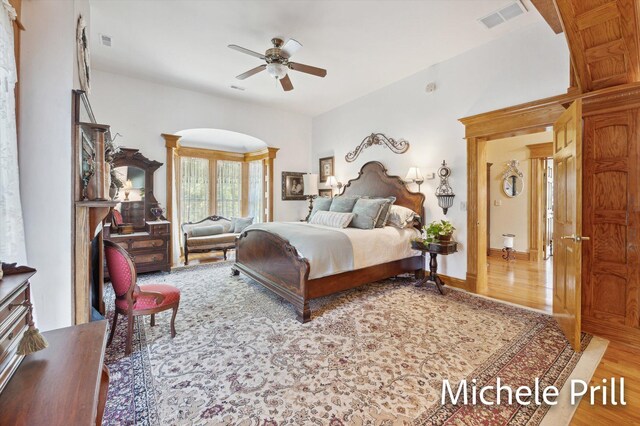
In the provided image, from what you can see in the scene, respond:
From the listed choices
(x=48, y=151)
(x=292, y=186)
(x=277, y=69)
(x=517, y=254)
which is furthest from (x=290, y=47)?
(x=517, y=254)

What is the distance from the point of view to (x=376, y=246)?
3.55m

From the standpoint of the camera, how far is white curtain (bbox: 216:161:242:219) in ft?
24.0

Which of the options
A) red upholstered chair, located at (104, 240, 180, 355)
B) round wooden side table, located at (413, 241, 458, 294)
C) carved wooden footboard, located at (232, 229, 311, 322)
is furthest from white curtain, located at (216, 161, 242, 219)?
round wooden side table, located at (413, 241, 458, 294)

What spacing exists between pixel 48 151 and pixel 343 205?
11.4ft

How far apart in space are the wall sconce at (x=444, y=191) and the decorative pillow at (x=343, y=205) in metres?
1.28

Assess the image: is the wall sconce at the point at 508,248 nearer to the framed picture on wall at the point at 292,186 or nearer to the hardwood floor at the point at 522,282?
the hardwood floor at the point at 522,282

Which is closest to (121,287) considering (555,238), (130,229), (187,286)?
(187,286)

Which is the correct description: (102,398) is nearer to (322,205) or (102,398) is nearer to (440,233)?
(440,233)

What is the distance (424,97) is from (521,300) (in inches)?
124

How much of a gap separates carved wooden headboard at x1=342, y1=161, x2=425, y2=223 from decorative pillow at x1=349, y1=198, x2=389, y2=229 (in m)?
0.58

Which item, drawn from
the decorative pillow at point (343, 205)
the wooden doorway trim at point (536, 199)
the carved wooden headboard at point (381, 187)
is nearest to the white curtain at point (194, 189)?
the carved wooden headboard at point (381, 187)

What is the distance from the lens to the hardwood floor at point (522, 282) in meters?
3.37

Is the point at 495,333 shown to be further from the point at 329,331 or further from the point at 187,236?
the point at 187,236

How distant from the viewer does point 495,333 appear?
8.32ft
